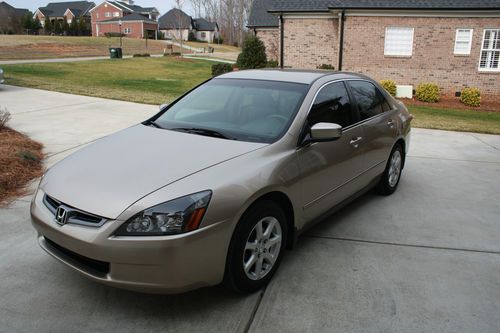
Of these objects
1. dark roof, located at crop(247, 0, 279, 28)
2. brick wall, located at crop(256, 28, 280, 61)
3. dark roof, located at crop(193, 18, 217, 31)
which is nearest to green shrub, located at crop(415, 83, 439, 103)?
brick wall, located at crop(256, 28, 280, 61)

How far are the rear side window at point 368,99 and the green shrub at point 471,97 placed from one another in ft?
47.2

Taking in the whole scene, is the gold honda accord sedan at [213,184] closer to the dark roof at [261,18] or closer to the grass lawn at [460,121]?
the grass lawn at [460,121]

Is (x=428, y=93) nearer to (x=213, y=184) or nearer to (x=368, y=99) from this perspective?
(x=368, y=99)

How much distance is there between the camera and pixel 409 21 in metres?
19.1

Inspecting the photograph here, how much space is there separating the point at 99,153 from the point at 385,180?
348cm

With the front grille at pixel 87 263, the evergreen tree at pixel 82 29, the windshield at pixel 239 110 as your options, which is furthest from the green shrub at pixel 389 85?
the evergreen tree at pixel 82 29

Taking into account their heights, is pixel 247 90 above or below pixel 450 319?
above

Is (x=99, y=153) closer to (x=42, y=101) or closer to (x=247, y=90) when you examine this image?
(x=247, y=90)

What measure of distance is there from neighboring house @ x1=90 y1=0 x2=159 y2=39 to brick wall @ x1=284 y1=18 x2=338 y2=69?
59792mm

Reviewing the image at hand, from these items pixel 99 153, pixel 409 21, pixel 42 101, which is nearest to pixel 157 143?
pixel 99 153

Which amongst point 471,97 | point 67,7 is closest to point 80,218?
point 471,97

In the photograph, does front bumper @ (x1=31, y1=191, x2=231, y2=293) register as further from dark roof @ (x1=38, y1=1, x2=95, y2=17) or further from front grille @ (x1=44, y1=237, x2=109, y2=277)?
dark roof @ (x1=38, y1=1, x2=95, y2=17)

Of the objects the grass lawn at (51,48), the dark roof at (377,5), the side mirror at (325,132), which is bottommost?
the side mirror at (325,132)

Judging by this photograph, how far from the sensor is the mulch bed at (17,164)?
5.23m
